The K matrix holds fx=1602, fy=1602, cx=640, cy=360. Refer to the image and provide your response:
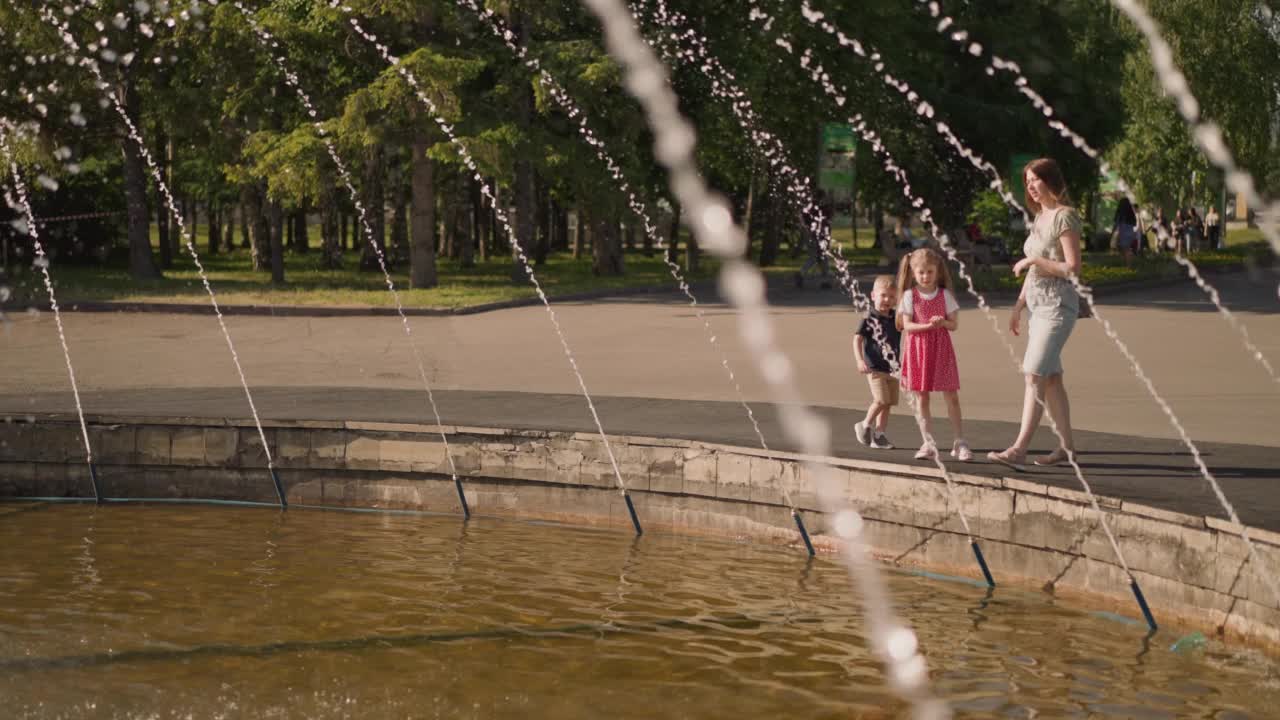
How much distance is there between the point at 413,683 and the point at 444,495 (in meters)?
3.49

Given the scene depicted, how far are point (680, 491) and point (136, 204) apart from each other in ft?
97.1

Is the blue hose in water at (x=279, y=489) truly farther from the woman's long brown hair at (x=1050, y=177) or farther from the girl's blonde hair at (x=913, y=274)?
the woman's long brown hair at (x=1050, y=177)

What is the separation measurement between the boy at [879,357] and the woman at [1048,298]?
0.97 meters

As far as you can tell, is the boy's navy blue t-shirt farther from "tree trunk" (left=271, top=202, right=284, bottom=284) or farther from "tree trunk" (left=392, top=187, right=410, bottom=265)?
"tree trunk" (left=392, top=187, right=410, bottom=265)

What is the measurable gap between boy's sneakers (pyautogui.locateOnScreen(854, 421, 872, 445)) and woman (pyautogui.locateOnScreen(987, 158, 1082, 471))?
→ 1.02 m

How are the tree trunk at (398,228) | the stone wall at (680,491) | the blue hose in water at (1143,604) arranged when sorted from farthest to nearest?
the tree trunk at (398,228)
the blue hose in water at (1143,604)
the stone wall at (680,491)

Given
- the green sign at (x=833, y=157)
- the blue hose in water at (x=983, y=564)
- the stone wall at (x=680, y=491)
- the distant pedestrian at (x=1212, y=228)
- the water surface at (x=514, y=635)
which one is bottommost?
the water surface at (x=514, y=635)

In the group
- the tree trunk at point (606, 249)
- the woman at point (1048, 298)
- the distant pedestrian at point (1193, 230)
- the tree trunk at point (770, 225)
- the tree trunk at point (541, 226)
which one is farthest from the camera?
the distant pedestrian at point (1193, 230)

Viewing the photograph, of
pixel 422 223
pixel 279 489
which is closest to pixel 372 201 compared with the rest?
pixel 422 223

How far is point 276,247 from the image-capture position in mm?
37000

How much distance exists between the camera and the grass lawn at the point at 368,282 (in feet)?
90.4

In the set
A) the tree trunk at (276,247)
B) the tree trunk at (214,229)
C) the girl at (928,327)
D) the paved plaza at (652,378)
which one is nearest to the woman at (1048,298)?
the paved plaza at (652,378)

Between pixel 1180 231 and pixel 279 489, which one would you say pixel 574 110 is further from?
pixel 1180 231

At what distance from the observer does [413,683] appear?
643cm
